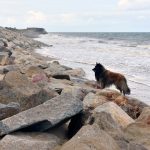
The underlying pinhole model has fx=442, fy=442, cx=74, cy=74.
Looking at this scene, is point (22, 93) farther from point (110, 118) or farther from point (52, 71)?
point (52, 71)

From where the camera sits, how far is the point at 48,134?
18.2 ft

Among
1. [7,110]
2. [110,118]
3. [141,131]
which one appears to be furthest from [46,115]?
[141,131]

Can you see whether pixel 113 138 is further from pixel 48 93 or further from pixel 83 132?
pixel 48 93

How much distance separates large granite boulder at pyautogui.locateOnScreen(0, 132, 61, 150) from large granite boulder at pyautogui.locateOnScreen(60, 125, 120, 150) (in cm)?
41

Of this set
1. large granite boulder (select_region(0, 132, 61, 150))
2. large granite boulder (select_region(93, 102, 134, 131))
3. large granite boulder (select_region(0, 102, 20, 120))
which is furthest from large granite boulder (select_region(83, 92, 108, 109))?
large granite boulder (select_region(0, 132, 61, 150))

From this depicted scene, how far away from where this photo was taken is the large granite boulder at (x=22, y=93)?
653 cm

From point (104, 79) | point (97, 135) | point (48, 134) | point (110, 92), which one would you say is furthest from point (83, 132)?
point (104, 79)

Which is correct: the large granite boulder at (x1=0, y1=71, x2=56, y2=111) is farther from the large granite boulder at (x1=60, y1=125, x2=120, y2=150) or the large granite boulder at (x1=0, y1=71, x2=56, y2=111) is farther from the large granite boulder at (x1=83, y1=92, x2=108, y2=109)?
the large granite boulder at (x1=60, y1=125, x2=120, y2=150)

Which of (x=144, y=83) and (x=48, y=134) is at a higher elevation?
(x=48, y=134)

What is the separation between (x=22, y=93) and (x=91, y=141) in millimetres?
2289

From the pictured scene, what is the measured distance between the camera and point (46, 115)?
18.4 feet

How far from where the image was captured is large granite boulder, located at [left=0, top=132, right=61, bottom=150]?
491cm

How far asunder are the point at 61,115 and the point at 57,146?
639 millimetres

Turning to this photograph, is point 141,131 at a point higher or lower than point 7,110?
lower
